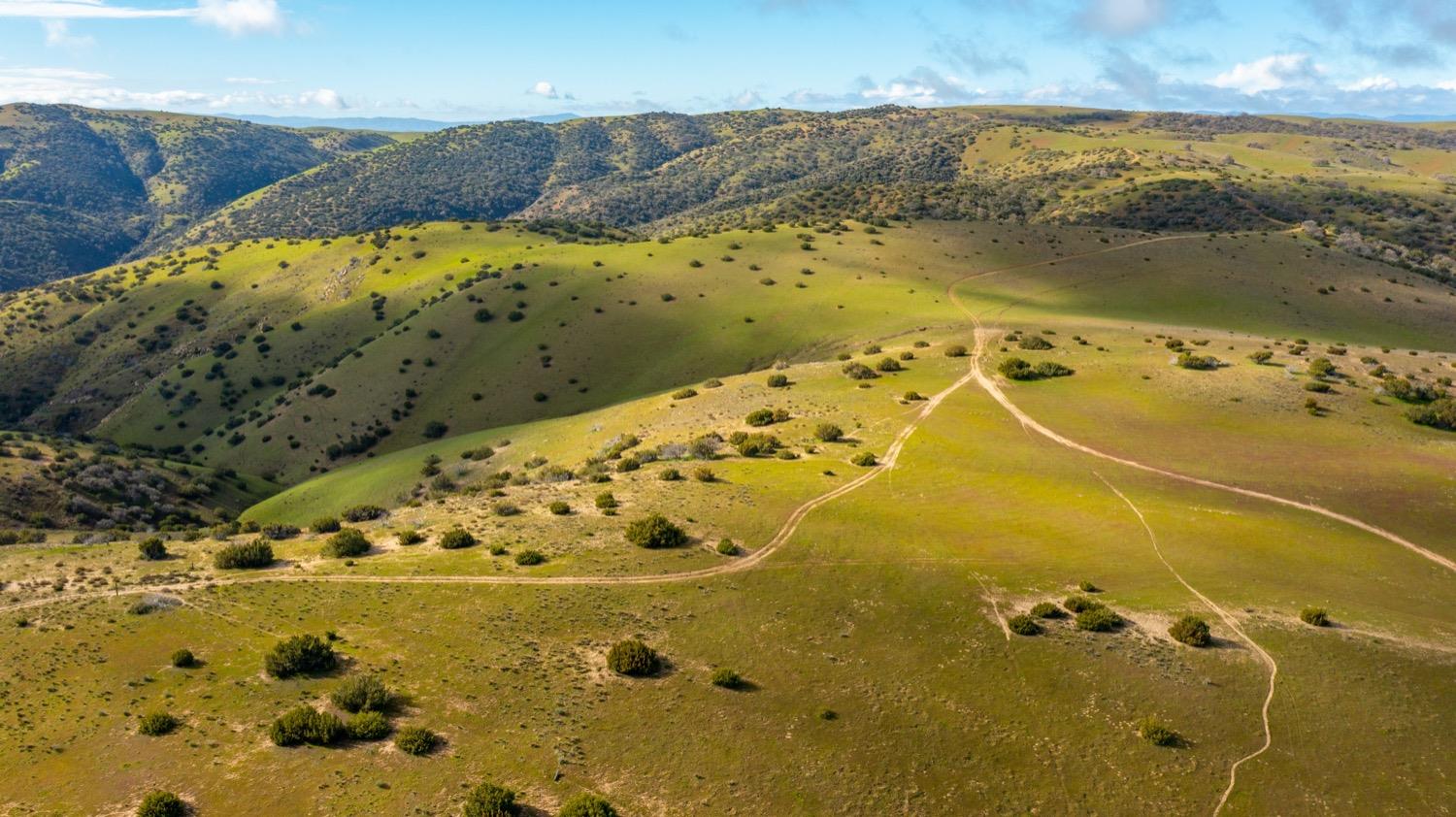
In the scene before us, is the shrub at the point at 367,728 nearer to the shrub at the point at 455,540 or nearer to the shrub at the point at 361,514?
the shrub at the point at 455,540

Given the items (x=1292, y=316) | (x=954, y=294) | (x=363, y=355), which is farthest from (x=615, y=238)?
(x=1292, y=316)

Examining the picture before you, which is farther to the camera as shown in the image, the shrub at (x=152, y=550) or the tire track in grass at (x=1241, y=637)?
the shrub at (x=152, y=550)

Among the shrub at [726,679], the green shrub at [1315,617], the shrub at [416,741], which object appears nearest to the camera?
the shrub at [416,741]

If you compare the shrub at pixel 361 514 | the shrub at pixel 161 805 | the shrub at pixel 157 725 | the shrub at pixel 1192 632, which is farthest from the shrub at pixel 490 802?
the shrub at pixel 361 514

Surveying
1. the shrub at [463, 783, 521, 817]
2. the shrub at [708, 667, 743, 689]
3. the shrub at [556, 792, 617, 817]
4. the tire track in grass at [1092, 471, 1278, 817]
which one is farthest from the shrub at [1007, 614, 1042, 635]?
the shrub at [463, 783, 521, 817]

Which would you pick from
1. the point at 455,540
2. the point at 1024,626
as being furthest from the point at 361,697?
the point at 1024,626

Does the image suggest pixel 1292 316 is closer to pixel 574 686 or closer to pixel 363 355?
pixel 574 686

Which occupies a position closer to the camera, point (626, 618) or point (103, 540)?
point (626, 618)

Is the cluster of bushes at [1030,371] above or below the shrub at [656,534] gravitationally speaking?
above
